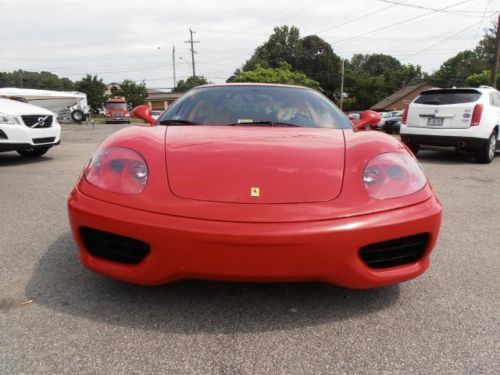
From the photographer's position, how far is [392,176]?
202 cm

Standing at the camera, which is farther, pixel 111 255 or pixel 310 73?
pixel 310 73

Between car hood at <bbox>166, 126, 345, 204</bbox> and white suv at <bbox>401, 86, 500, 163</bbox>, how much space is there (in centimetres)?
622

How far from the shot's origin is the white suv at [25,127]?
6.80 meters

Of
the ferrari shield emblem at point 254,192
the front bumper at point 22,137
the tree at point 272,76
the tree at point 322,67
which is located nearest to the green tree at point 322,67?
the tree at point 322,67

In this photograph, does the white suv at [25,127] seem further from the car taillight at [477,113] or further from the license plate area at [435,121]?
the car taillight at [477,113]

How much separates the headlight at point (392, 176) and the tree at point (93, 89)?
53093 millimetres

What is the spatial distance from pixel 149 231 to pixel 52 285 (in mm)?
904

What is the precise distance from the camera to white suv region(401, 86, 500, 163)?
→ 24.6 ft

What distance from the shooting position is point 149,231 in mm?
1724

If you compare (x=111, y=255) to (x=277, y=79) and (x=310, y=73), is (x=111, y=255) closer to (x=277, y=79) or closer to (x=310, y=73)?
(x=277, y=79)

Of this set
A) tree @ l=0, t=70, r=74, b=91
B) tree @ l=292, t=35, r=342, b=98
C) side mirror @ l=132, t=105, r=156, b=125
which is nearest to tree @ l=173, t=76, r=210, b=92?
tree @ l=292, t=35, r=342, b=98

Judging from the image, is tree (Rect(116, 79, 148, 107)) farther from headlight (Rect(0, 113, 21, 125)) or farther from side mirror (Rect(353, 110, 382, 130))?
side mirror (Rect(353, 110, 382, 130))

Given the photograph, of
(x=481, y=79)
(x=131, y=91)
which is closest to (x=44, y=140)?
(x=481, y=79)

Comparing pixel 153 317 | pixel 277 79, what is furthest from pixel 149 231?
pixel 277 79
